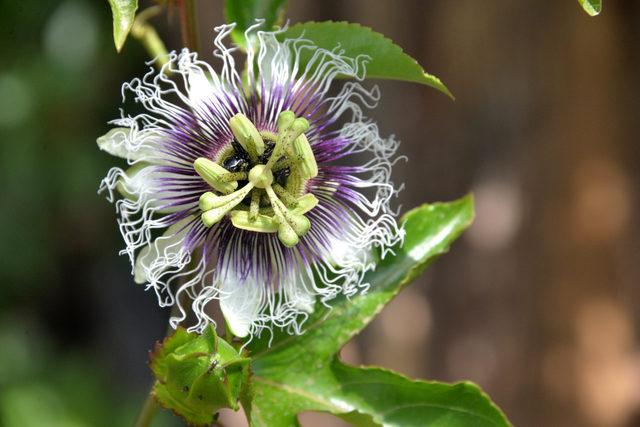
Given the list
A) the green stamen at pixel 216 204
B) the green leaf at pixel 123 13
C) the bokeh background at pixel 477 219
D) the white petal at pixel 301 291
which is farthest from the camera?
the bokeh background at pixel 477 219

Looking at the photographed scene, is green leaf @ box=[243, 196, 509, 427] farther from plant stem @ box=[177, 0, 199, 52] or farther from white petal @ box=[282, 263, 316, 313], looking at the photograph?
plant stem @ box=[177, 0, 199, 52]

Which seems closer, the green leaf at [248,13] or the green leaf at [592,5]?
the green leaf at [592,5]

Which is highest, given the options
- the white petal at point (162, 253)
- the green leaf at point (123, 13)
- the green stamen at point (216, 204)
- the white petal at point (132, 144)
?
the green leaf at point (123, 13)

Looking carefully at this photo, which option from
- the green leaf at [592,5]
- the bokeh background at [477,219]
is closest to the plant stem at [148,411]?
the green leaf at [592,5]

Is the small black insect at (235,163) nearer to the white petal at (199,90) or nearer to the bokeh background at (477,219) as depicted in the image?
the white petal at (199,90)

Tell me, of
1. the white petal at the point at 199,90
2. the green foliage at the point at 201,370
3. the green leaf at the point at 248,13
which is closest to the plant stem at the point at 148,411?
the green foliage at the point at 201,370

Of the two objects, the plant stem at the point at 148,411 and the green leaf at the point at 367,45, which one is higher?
the green leaf at the point at 367,45

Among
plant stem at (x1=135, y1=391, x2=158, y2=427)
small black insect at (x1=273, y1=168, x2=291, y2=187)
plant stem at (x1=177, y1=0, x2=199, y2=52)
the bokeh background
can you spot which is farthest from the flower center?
the bokeh background

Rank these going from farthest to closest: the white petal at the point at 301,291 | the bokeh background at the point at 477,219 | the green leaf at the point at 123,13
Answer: the bokeh background at the point at 477,219 → the white petal at the point at 301,291 → the green leaf at the point at 123,13

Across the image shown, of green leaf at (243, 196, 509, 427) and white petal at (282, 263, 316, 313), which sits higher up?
white petal at (282, 263, 316, 313)
